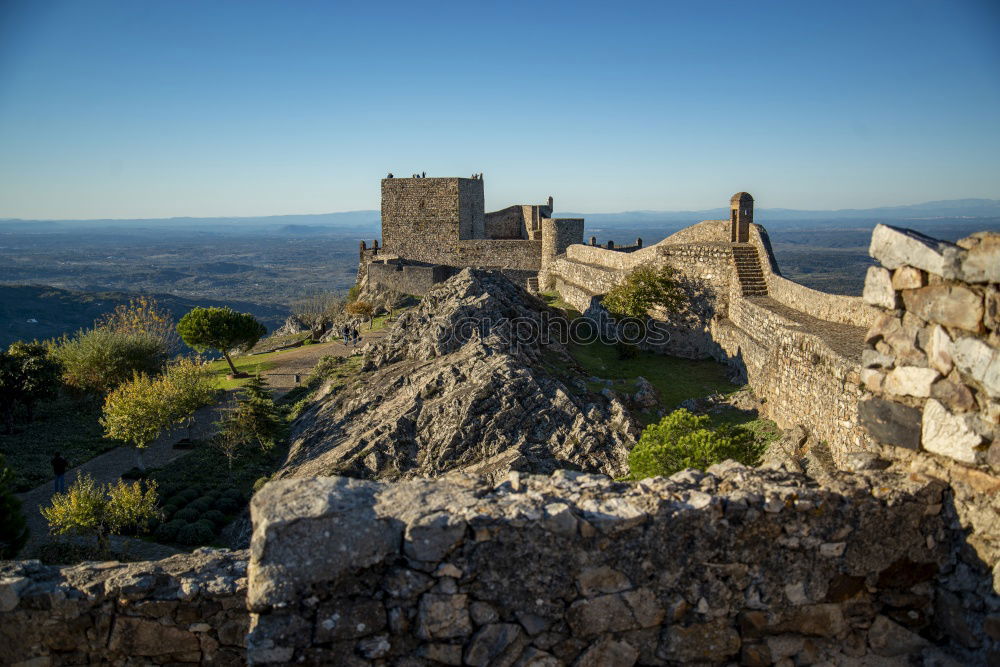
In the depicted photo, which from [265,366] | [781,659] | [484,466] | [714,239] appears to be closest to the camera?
[781,659]

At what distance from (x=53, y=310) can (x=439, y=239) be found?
8519cm

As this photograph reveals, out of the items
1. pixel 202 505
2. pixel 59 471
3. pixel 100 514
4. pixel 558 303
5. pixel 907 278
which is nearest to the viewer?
pixel 907 278

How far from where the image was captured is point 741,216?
19297 millimetres

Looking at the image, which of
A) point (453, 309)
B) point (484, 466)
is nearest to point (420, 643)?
point (484, 466)

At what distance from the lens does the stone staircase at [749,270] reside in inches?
690

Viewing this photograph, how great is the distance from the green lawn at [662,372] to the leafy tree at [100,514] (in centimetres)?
975

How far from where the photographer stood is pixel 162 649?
504cm

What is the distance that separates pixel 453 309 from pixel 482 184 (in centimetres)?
2645

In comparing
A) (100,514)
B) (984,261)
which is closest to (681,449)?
(984,261)

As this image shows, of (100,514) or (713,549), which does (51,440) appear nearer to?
(100,514)

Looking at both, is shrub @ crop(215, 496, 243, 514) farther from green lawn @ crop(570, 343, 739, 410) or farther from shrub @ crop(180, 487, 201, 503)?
green lawn @ crop(570, 343, 739, 410)

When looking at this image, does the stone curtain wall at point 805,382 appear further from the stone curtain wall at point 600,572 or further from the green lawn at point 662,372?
the stone curtain wall at point 600,572

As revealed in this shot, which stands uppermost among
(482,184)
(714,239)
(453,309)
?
(482,184)

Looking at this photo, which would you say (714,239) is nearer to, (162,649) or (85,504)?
(85,504)
